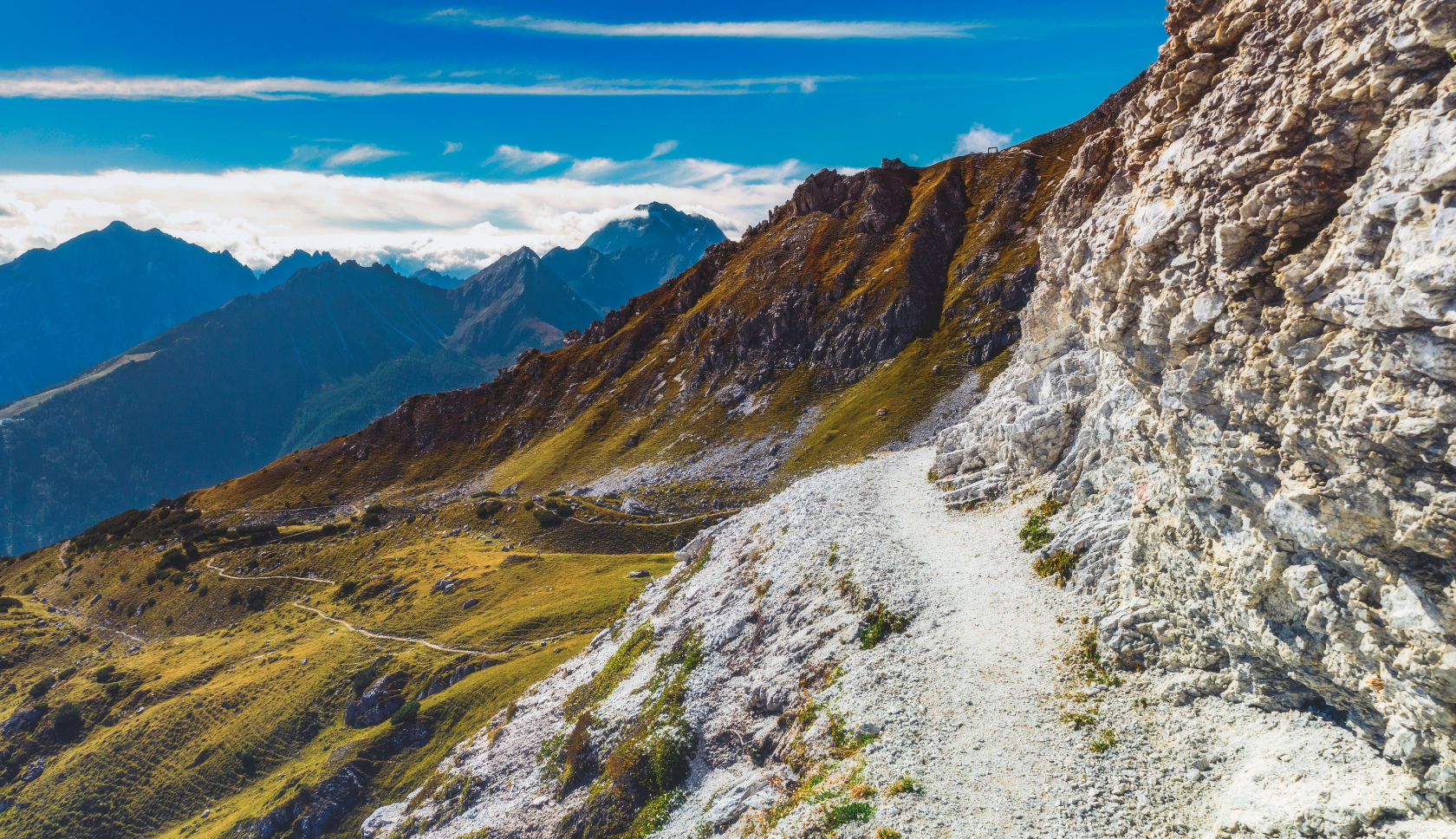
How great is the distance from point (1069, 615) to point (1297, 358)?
16.6 metres

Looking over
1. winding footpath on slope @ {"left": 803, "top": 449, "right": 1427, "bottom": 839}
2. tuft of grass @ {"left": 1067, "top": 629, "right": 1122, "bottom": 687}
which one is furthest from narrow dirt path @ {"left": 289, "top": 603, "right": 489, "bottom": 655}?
tuft of grass @ {"left": 1067, "top": 629, "right": 1122, "bottom": 687}

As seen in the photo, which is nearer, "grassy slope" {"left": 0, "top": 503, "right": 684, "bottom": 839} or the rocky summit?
the rocky summit

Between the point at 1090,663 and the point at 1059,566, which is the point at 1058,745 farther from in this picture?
the point at 1059,566

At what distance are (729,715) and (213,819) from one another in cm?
6564

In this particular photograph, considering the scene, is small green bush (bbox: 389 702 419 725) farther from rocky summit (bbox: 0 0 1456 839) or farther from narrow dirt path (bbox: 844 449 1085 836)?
narrow dirt path (bbox: 844 449 1085 836)

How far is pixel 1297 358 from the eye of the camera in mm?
14680

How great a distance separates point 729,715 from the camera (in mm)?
31297

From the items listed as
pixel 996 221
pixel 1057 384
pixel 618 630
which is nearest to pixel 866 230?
pixel 996 221

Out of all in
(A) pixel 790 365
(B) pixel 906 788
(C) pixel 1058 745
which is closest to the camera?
(B) pixel 906 788

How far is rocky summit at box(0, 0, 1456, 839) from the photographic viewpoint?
1351 centimetres

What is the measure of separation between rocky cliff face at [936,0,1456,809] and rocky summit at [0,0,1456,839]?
86 mm

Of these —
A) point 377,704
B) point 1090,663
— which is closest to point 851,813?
point 1090,663

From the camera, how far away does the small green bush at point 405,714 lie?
2496 inches

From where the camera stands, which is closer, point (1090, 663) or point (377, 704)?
point (1090, 663)
